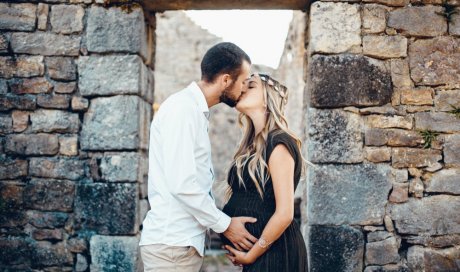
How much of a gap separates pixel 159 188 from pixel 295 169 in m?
0.75

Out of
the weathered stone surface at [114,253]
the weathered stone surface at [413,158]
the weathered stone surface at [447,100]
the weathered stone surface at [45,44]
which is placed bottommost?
the weathered stone surface at [114,253]

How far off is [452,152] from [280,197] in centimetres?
169

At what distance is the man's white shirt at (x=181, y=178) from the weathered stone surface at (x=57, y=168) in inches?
50.7

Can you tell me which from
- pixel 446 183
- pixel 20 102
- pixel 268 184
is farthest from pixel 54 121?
pixel 446 183

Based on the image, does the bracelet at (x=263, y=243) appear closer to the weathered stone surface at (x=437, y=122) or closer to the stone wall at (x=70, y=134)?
the stone wall at (x=70, y=134)

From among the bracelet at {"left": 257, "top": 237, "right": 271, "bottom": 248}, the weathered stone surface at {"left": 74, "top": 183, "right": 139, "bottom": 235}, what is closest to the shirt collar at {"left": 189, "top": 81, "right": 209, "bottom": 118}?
the bracelet at {"left": 257, "top": 237, "right": 271, "bottom": 248}

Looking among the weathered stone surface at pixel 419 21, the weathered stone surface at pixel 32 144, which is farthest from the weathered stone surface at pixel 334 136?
the weathered stone surface at pixel 32 144

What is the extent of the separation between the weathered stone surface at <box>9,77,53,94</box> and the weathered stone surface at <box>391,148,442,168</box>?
105 inches

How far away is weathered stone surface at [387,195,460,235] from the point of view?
11.2 feet

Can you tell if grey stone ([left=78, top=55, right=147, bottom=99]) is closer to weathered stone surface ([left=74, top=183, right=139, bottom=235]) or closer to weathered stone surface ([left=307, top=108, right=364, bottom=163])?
weathered stone surface ([left=74, top=183, right=139, bottom=235])

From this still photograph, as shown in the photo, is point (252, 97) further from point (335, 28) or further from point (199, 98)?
point (335, 28)

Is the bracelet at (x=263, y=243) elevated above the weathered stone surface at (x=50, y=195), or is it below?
below

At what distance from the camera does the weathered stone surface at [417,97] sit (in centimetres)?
348

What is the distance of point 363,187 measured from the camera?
3418mm
